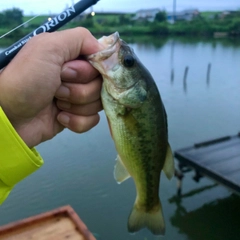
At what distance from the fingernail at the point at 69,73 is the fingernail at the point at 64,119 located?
27 cm

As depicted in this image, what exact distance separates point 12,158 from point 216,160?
5.25 m

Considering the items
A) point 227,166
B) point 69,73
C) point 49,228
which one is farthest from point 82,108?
point 227,166

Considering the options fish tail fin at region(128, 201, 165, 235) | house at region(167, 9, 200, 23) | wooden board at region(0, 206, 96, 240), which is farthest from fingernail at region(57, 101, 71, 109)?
house at region(167, 9, 200, 23)

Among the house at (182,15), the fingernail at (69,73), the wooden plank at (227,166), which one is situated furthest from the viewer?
the house at (182,15)

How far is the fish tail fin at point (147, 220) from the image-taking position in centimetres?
196

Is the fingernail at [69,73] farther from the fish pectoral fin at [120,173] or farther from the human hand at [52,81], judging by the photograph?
the fish pectoral fin at [120,173]

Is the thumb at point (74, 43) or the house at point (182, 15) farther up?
the thumb at point (74, 43)

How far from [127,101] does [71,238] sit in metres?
2.50

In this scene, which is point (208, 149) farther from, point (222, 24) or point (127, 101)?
point (222, 24)

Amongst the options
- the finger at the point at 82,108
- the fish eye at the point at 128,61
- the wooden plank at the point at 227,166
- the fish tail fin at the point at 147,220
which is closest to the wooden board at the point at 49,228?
the fish tail fin at the point at 147,220

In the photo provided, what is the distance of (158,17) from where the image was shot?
63125mm

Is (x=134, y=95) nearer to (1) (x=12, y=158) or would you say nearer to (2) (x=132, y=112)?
(2) (x=132, y=112)

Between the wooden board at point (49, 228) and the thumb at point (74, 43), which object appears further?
the wooden board at point (49, 228)

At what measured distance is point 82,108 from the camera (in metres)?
1.78
